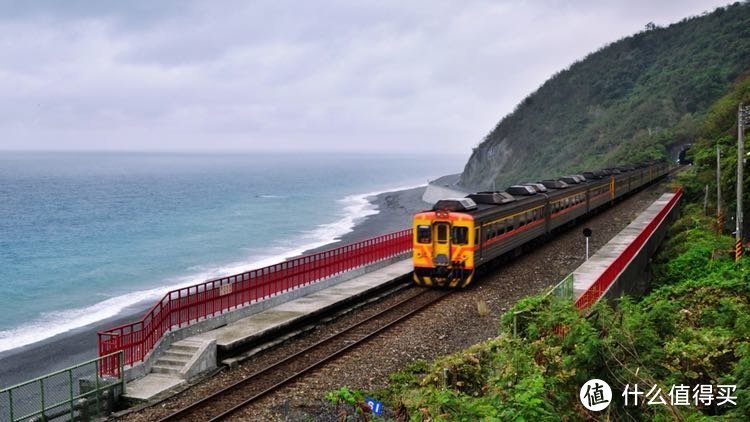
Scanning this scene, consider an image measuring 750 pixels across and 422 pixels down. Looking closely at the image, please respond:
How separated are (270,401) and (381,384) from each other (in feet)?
7.67

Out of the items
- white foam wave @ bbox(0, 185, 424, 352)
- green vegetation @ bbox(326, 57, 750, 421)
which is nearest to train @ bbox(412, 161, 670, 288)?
green vegetation @ bbox(326, 57, 750, 421)

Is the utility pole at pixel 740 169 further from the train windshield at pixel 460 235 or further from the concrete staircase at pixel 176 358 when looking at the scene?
the concrete staircase at pixel 176 358

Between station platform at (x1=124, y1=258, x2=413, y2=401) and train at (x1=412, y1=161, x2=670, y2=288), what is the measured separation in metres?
2.37

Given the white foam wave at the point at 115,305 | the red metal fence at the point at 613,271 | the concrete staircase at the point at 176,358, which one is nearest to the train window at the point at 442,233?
the red metal fence at the point at 613,271

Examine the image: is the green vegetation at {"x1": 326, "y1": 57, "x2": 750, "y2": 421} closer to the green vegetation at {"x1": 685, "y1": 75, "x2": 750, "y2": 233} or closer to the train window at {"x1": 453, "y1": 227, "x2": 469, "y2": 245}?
the train window at {"x1": 453, "y1": 227, "x2": 469, "y2": 245}

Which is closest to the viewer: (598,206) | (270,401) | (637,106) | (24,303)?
(270,401)

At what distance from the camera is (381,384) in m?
13.7

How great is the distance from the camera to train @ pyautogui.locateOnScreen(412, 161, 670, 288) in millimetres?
22406

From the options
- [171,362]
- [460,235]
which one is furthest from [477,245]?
[171,362]

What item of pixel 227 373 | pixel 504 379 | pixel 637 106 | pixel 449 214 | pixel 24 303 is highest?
pixel 637 106

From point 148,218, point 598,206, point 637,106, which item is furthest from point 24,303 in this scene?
point 637,106

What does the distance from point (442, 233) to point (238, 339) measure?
9111 mm

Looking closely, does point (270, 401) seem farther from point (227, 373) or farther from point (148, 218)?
point (148, 218)

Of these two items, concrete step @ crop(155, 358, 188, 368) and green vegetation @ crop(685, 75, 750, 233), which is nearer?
concrete step @ crop(155, 358, 188, 368)
